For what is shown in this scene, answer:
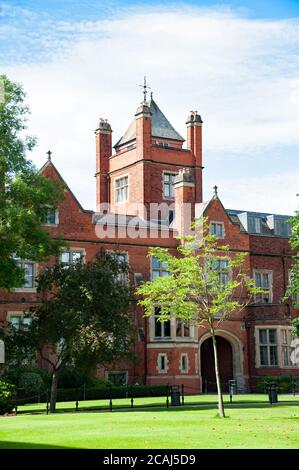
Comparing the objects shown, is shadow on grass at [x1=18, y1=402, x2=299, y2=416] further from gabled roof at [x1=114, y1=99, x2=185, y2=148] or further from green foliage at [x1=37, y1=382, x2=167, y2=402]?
gabled roof at [x1=114, y1=99, x2=185, y2=148]

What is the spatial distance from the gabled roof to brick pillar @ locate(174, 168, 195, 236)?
26.7 ft

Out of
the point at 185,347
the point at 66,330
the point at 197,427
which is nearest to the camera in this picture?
the point at 197,427

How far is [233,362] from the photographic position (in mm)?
43469

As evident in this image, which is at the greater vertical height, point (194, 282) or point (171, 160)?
point (171, 160)

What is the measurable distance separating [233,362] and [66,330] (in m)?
17.7

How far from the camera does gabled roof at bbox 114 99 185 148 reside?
51.0 m

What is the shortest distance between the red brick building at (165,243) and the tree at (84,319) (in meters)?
7.38

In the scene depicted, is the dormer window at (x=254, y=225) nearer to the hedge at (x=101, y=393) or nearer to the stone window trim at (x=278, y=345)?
the stone window trim at (x=278, y=345)

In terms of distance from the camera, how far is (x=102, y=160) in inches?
2025

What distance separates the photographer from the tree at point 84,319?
27750 mm

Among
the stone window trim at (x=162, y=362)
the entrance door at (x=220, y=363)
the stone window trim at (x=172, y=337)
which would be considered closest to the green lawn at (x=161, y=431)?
the stone window trim at (x=162, y=362)
